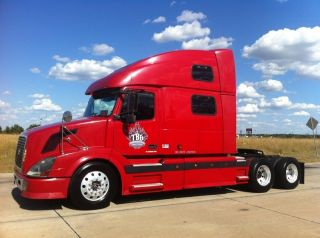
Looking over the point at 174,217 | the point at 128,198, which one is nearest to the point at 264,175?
the point at 128,198

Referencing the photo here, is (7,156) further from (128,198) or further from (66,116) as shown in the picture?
(66,116)

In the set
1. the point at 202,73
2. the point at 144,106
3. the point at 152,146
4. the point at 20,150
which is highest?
the point at 202,73

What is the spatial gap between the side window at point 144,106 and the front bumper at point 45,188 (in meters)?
2.12

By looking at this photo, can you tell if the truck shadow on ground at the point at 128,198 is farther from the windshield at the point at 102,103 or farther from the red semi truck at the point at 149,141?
the windshield at the point at 102,103

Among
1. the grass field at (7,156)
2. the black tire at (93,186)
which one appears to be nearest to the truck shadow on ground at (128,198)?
the black tire at (93,186)

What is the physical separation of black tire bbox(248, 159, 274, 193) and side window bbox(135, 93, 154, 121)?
321 centimetres

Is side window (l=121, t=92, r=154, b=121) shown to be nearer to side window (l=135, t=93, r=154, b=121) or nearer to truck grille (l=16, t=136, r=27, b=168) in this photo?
side window (l=135, t=93, r=154, b=121)

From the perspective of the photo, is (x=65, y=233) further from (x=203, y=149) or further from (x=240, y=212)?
(x=203, y=149)

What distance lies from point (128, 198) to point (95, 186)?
150 cm

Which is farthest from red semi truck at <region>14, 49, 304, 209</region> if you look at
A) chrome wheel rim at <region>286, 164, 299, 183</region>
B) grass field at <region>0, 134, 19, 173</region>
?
grass field at <region>0, 134, 19, 173</region>

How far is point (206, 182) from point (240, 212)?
6.21 feet

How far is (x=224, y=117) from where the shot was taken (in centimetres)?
1109

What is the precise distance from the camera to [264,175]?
11.7 meters

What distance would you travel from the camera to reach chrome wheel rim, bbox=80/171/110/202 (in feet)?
28.8
